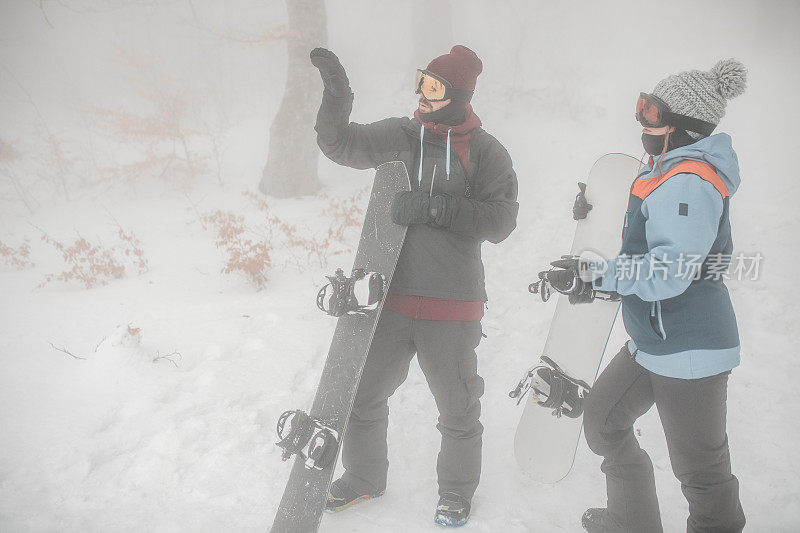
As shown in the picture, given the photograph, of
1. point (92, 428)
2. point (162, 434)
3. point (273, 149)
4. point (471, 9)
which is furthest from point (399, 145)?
point (471, 9)

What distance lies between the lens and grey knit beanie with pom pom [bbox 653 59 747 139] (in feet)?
5.13

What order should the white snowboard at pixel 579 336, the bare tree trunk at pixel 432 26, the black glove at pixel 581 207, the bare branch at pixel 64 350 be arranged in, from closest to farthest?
the white snowboard at pixel 579 336, the black glove at pixel 581 207, the bare branch at pixel 64 350, the bare tree trunk at pixel 432 26

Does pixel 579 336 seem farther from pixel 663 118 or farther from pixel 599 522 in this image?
pixel 663 118

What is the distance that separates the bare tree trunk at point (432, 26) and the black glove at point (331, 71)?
10540mm

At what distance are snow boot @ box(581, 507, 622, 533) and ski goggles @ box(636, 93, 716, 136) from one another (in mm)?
1840

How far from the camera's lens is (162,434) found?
2557mm

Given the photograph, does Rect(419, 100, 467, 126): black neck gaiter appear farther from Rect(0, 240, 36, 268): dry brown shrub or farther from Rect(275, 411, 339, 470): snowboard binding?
Rect(0, 240, 36, 268): dry brown shrub

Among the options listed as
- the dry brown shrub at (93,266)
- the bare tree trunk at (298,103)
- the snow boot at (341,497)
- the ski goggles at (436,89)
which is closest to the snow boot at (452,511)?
the snow boot at (341,497)

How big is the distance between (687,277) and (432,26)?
11.9 m

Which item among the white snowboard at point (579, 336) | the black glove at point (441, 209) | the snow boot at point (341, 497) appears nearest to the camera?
the black glove at point (441, 209)

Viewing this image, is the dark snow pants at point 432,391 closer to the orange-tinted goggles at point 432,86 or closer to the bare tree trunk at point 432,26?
the orange-tinted goggles at point 432,86

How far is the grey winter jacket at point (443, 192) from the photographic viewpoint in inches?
77.8

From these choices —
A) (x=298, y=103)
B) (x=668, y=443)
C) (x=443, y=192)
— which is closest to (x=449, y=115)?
(x=443, y=192)

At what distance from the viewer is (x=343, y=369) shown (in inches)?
83.4
